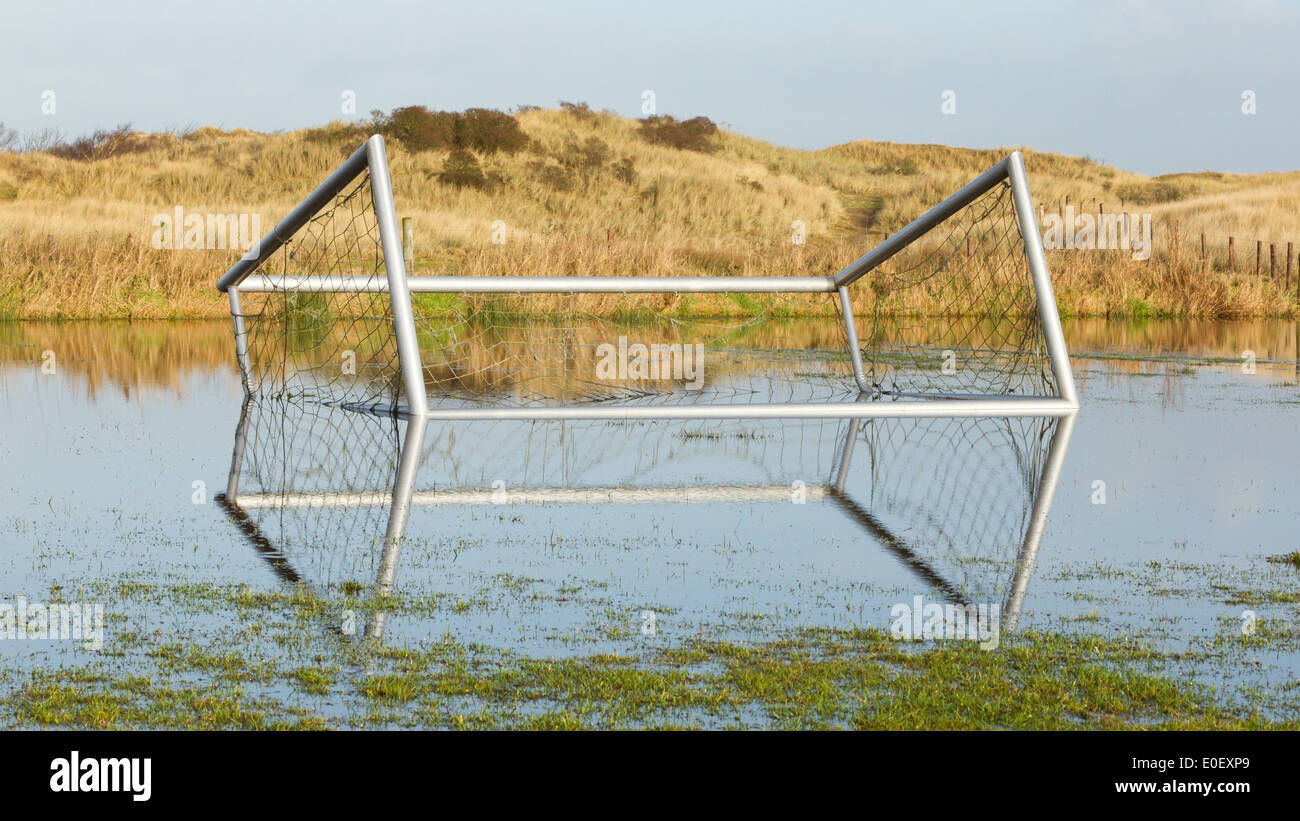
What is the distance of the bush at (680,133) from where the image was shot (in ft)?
226

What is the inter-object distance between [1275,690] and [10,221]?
34.1 metres

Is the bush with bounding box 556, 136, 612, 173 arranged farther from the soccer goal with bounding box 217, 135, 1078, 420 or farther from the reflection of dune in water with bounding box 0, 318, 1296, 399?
the reflection of dune in water with bounding box 0, 318, 1296, 399

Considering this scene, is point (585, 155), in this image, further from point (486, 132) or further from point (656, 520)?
point (656, 520)

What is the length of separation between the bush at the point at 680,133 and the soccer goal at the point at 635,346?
142ft

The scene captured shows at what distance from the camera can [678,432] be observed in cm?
992

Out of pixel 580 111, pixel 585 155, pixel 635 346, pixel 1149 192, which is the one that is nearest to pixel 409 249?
pixel 635 346

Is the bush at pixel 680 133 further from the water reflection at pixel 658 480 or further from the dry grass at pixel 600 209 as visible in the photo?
the water reflection at pixel 658 480

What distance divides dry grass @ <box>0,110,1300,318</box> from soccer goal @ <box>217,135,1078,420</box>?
2007 millimetres

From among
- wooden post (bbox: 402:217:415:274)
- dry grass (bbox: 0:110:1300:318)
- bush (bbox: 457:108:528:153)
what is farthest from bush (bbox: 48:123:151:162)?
wooden post (bbox: 402:217:415:274)

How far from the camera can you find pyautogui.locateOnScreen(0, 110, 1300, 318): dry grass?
82.4 feet

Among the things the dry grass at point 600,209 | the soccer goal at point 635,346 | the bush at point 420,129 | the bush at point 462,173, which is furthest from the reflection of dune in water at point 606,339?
the bush at point 420,129

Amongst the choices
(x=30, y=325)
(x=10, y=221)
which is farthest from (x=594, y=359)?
(x=10, y=221)

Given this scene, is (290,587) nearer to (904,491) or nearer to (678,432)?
(904,491)

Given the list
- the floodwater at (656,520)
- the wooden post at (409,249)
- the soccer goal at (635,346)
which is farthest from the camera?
the wooden post at (409,249)
